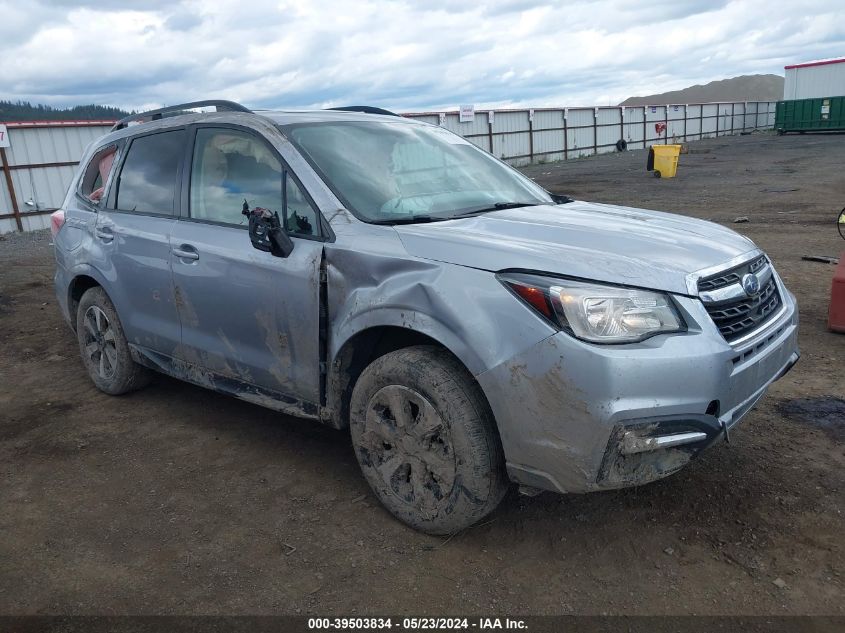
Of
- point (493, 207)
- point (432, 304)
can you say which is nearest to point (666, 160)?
point (493, 207)

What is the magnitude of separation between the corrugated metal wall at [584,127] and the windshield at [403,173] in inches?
913

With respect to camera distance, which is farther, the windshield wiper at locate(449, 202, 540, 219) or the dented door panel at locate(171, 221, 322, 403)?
the windshield wiper at locate(449, 202, 540, 219)

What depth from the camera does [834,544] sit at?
2873mm

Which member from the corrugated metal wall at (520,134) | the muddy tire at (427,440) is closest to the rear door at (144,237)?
the muddy tire at (427,440)

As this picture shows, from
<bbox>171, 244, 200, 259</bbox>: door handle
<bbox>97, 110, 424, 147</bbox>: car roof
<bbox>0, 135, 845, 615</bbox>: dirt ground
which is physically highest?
<bbox>97, 110, 424, 147</bbox>: car roof

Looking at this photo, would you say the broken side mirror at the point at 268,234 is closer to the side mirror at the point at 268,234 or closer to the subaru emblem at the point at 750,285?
the side mirror at the point at 268,234

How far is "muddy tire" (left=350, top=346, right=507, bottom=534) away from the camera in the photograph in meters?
→ 2.78

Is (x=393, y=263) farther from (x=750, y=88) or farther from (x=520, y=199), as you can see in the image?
(x=750, y=88)

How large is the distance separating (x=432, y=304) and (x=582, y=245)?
2.13 feet

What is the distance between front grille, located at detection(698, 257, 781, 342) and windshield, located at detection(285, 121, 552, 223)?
1188 mm

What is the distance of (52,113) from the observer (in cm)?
2412

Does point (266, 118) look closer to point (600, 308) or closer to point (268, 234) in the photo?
point (268, 234)

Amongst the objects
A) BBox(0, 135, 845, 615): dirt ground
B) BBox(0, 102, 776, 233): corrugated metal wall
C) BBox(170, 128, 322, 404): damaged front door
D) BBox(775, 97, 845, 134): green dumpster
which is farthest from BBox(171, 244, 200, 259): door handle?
BBox(775, 97, 845, 134): green dumpster

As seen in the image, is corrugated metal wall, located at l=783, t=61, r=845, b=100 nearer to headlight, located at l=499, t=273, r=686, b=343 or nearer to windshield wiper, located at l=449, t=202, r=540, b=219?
windshield wiper, located at l=449, t=202, r=540, b=219
